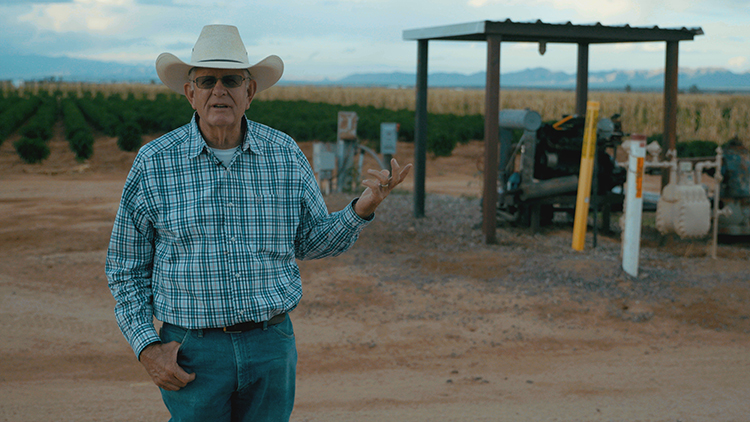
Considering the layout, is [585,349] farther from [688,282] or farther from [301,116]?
[301,116]

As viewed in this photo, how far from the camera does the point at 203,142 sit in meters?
2.27

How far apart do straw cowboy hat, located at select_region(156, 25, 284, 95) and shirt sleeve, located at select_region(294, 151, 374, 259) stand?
1.19 feet

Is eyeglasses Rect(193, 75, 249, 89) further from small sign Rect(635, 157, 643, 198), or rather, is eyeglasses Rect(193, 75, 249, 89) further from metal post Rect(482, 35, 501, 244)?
metal post Rect(482, 35, 501, 244)

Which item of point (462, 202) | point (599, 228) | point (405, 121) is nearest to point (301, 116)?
point (405, 121)

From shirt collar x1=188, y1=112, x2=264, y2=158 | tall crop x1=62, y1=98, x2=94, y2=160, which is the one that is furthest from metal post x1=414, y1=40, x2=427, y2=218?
tall crop x1=62, y1=98, x2=94, y2=160

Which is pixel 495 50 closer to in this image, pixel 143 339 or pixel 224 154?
pixel 224 154

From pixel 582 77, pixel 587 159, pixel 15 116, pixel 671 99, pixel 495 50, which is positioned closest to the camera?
pixel 587 159

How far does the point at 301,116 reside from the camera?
28094 millimetres

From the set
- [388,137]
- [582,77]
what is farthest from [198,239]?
[582,77]

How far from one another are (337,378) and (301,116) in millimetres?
24193

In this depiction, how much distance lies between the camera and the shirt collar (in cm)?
227

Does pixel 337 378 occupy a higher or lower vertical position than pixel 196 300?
lower

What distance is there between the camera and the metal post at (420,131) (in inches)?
398

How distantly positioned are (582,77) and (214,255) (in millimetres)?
9533
